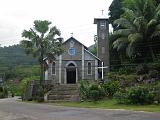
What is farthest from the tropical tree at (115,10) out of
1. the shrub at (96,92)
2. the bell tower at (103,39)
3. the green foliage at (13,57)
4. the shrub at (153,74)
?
the shrub at (96,92)

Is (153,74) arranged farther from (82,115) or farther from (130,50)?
(82,115)

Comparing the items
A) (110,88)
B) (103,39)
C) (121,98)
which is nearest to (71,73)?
(103,39)

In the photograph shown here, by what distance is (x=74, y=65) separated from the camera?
56469 millimetres

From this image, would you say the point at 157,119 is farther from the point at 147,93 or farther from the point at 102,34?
the point at 102,34

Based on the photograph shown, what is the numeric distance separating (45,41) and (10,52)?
4500 centimetres

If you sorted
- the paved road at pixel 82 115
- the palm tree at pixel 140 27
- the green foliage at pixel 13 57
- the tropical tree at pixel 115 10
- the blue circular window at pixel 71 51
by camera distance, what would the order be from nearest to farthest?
1. the paved road at pixel 82 115
2. the palm tree at pixel 140 27
3. the blue circular window at pixel 71 51
4. the tropical tree at pixel 115 10
5. the green foliage at pixel 13 57

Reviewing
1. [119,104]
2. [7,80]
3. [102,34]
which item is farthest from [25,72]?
[119,104]

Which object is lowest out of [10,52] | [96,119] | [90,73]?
[96,119]

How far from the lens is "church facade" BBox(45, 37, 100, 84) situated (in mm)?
56031

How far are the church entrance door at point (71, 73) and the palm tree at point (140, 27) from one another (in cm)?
943

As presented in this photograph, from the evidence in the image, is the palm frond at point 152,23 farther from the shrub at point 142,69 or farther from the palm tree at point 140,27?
the shrub at point 142,69

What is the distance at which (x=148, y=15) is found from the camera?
47.0m

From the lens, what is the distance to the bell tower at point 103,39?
6153 cm

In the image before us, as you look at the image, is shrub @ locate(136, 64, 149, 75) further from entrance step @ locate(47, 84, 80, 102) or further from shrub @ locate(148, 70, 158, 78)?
entrance step @ locate(47, 84, 80, 102)
